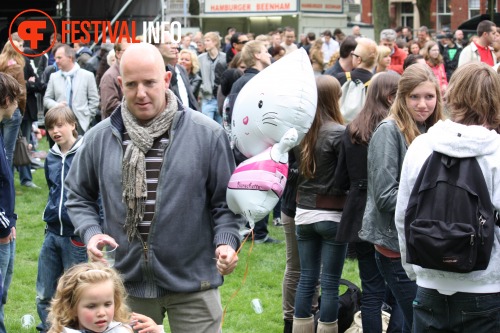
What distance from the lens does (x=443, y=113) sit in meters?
5.52

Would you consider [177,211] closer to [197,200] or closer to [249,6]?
[197,200]

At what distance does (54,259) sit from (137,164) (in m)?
2.43

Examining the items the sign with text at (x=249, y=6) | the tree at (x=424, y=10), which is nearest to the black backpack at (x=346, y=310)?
the sign with text at (x=249, y=6)

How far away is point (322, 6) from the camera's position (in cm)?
3453

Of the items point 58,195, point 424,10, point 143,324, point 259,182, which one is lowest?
point 143,324

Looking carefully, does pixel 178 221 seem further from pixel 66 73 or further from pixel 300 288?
pixel 66 73

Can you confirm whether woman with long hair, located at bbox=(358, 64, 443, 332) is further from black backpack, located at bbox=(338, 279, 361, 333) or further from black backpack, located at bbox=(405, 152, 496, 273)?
black backpack, located at bbox=(338, 279, 361, 333)

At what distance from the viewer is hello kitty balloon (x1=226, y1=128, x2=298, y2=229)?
415 cm

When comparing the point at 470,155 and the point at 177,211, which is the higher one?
the point at 470,155

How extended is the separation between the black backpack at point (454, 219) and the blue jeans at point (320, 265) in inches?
84.5

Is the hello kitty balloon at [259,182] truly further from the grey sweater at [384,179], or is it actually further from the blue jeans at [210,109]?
the blue jeans at [210,109]

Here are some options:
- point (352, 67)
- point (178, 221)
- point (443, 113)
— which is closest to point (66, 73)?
point (352, 67)

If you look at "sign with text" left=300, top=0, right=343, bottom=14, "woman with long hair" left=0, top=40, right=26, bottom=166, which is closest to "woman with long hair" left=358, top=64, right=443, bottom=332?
"woman with long hair" left=0, top=40, right=26, bottom=166

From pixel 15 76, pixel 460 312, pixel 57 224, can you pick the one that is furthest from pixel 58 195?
pixel 15 76
